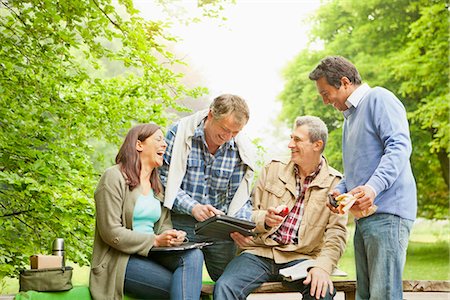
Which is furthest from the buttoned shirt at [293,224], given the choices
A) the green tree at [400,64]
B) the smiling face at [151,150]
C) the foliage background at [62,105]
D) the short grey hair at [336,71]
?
the green tree at [400,64]

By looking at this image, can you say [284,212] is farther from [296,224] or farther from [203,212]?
[203,212]

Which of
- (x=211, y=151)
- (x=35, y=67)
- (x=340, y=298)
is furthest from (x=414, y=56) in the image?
(x=211, y=151)

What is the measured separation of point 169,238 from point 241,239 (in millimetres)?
440

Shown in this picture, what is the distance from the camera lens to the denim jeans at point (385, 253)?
2746 millimetres

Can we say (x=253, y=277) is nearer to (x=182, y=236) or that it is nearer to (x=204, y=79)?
(x=182, y=236)

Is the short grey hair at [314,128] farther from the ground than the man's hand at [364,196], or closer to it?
farther from the ground

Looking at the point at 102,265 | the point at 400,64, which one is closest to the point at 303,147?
the point at 102,265

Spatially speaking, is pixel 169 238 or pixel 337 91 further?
pixel 337 91

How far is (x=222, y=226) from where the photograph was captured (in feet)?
9.32

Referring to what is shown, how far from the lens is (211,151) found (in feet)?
10.4

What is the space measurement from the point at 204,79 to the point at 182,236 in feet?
35.0

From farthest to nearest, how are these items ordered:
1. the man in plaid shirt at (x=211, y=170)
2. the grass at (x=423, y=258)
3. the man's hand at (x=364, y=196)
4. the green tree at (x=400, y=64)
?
1. the grass at (x=423, y=258)
2. the green tree at (x=400, y=64)
3. the man in plaid shirt at (x=211, y=170)
4. the man's hand at (x=364, y=196)

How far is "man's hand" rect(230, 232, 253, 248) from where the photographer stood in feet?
10.3

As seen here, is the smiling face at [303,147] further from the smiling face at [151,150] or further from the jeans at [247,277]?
the smiling face at [151,150]
